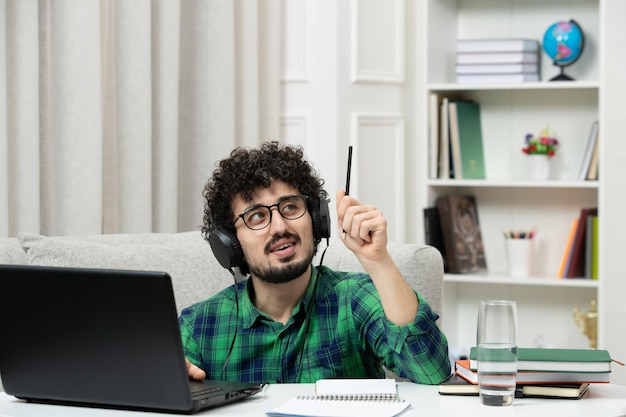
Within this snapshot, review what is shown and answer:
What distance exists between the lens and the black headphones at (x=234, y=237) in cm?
178

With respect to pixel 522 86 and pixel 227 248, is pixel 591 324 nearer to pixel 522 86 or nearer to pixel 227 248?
pixel 522 86

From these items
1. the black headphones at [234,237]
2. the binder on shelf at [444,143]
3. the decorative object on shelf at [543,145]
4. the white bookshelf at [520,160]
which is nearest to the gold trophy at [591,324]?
the white bookshelf at [520,160]

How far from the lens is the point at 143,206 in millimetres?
2771

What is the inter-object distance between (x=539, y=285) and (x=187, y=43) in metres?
1.64

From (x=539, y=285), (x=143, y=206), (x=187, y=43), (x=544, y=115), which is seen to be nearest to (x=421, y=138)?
(x=544, y=115)

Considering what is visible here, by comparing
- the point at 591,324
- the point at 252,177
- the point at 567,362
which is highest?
the point at 252,177

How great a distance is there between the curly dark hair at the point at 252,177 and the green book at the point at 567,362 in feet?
1.79

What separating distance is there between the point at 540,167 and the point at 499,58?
42cm

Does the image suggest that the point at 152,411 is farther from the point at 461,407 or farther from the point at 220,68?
the point at 220,68

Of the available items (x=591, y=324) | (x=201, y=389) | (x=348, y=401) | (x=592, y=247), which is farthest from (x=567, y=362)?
(x=591, y=324)

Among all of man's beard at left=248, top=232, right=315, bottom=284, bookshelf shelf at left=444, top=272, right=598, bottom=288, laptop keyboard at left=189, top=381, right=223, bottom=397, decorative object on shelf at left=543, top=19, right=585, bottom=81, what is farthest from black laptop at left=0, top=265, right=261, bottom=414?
decorative object on shelf at left=543, top=19, right=585, bottom=81

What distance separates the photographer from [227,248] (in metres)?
1.78

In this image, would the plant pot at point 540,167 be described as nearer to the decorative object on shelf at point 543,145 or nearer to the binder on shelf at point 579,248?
the decorative object on shelf at point 543,145

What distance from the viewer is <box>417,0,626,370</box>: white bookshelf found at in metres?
3.54
